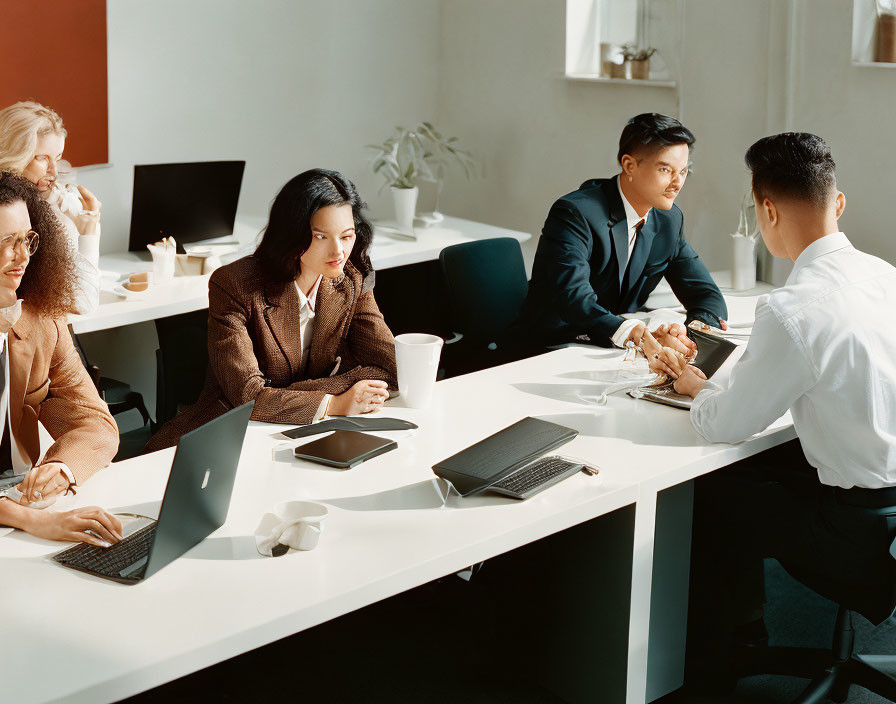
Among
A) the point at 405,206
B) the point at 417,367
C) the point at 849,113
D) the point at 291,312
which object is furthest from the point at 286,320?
the point at 849,113

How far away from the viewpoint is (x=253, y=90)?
4.72 meters

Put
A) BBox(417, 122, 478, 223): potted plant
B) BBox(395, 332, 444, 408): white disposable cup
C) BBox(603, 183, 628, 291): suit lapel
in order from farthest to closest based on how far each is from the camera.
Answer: BBox(417, 122, 478, 223): potted plant < BBox(603, 183, 628, 291): suit lapel < BBox(395, 332, 444, 408): white disposable cup

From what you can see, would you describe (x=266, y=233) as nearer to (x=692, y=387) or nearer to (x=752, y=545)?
(x=692, y=387)

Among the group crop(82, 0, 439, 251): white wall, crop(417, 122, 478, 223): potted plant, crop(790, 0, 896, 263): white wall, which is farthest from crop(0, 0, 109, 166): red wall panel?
crop(790, 0, 896, 263): white wall

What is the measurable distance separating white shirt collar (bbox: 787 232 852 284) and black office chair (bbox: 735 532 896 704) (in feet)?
2.51

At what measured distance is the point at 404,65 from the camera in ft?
17.1

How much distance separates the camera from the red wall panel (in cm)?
393

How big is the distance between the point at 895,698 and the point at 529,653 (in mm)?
817

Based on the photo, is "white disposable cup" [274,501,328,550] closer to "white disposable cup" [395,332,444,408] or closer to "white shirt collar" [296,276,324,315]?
"white disposable cup" [395,332,444,408]

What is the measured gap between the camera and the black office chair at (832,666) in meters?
2.30

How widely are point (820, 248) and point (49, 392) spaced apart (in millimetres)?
1645

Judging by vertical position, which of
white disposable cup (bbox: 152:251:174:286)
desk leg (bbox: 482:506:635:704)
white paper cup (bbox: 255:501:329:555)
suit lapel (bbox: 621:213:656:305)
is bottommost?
desk leg (bbox: 482:506:635:704)

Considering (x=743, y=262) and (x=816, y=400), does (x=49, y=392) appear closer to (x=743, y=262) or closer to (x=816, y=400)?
(x=816, y=400)

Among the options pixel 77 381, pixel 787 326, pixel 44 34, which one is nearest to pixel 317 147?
pixel 44 34
